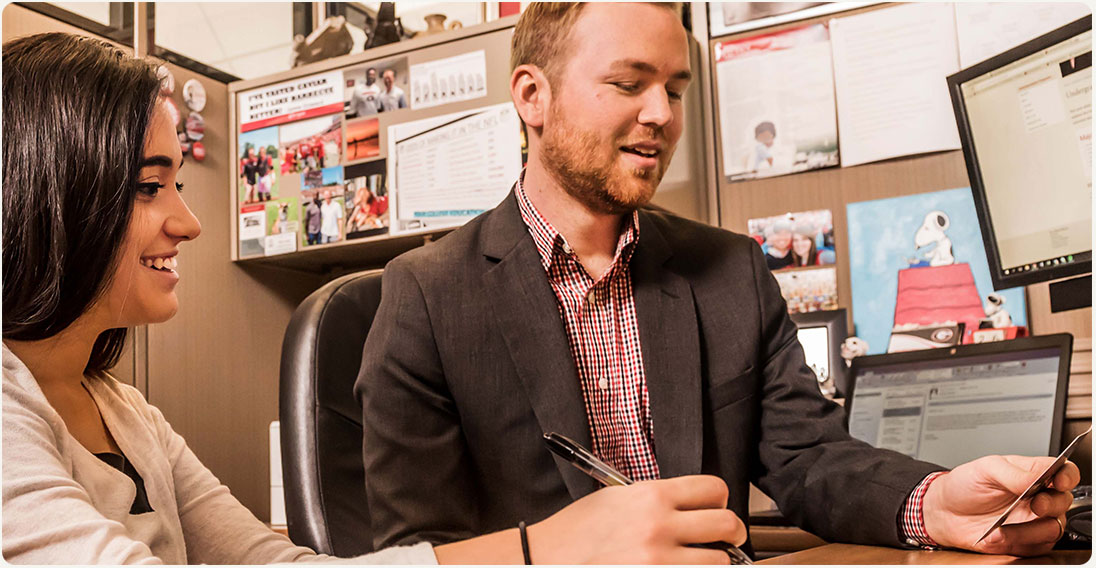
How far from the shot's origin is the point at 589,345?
0.96m

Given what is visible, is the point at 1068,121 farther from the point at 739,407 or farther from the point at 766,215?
the point at 739,407

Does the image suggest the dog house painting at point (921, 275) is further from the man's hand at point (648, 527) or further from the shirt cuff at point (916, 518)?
the man's hand at point (648, 527)

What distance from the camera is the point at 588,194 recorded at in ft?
3.22

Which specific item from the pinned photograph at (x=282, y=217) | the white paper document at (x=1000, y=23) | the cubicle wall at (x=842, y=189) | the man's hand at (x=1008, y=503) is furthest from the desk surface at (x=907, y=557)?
the pinned photograph at (x=282, y=217)

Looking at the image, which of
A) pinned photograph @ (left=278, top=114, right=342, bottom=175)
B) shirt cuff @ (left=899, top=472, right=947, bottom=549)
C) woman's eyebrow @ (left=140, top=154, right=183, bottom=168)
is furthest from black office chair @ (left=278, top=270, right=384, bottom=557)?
pinned photograph @ (left=278, top=114, right=342, bottom=175)

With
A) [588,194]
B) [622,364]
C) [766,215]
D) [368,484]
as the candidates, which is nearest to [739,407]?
[622,364]

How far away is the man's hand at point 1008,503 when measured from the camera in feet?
2.18

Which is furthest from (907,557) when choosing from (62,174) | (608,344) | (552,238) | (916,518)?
(62,174)

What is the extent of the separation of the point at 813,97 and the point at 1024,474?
Answer: 931 millimetres

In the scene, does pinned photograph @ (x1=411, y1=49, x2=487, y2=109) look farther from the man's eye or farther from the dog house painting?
the man's eye

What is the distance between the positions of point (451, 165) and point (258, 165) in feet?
1.60

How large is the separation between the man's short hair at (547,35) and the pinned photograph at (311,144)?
798mm

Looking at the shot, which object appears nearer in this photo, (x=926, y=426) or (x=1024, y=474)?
(x=1024, y=474)

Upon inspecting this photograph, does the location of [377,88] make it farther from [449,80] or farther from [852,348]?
[852,348]
